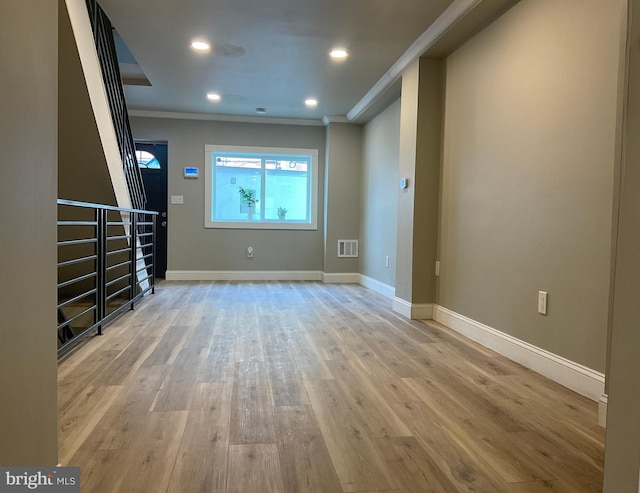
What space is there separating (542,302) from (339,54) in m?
2.64

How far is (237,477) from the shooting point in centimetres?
130

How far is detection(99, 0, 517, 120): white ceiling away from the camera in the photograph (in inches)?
115

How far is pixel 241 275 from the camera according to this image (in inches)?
245

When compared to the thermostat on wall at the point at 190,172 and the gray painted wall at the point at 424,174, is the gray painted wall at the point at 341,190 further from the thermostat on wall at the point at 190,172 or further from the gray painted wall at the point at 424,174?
the gray painted wall at the point at 424,174

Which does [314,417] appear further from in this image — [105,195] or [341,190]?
[341,190]

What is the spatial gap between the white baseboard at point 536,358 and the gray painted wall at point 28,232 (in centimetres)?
213

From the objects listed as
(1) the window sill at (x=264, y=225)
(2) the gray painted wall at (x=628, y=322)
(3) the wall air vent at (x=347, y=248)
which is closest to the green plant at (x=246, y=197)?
(1) the window sill at (x=264, y=225)

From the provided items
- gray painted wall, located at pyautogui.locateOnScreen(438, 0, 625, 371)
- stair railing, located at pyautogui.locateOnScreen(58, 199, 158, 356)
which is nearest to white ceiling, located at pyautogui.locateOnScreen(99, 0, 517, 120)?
gray painted wall, located at pyautogui.locateOnScreen(438, 0, 625, 371)

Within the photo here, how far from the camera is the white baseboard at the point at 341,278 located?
613cm

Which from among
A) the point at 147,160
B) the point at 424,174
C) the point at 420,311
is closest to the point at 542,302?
the point at 420,311

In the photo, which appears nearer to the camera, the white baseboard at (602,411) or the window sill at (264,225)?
the white baseboard at (602,411)

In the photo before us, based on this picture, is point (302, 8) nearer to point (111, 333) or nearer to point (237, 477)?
point (111, 333)

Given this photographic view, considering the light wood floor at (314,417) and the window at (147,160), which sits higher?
the window at (147,160)

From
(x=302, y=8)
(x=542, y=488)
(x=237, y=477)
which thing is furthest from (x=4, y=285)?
(x=302, y=8)
